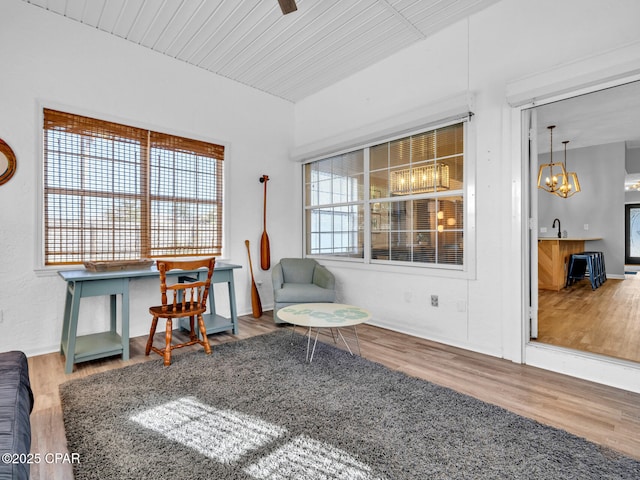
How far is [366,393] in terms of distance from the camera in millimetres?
2234

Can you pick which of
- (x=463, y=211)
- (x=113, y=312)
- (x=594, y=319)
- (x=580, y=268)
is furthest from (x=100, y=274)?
(x=580, y=268)

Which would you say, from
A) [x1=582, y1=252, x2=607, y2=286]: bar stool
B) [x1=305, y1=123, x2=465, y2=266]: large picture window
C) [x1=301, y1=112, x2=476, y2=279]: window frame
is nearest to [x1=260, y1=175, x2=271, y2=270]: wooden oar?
[x1=305, y1=123, x2=465, y2=266]: large picture window

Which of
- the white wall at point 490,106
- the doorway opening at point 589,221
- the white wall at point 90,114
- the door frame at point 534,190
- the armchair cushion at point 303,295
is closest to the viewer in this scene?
the door frame at point 534,190

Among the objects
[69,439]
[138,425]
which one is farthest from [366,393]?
[69,439]

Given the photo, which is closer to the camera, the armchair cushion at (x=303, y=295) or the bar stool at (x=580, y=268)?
the armchair cushion at (x=303, y=295)

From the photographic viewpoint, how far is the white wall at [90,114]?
2916 mm

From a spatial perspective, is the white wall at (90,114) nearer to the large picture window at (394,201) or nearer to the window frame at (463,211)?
the large picture window at (394,201)

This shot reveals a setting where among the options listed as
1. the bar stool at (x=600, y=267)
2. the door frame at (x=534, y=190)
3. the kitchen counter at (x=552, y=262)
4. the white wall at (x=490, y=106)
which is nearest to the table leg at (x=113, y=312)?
the white wall at (x=490, y=106)

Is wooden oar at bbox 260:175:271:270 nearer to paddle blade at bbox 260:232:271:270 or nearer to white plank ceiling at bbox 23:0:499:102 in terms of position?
paddle blade at bbox 260:232:271:270

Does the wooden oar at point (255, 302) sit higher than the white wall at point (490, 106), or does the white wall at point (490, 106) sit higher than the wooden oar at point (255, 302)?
the white wall at point (490, 106)

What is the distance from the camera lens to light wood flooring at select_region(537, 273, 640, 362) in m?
2.97

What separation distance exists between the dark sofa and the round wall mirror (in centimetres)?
193

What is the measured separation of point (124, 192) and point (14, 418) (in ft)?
9.23

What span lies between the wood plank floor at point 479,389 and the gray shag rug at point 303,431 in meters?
0.11
